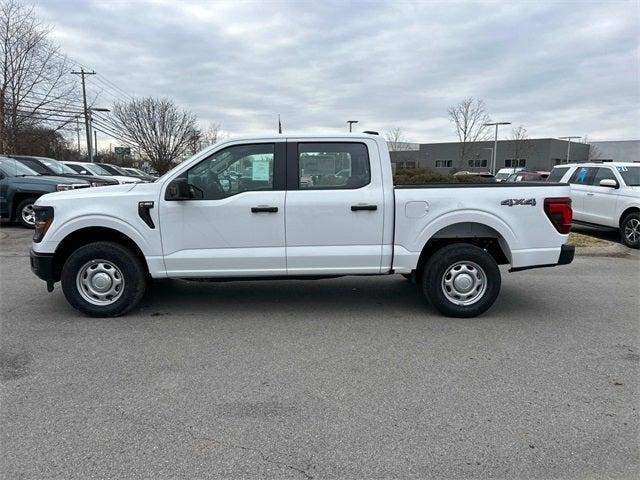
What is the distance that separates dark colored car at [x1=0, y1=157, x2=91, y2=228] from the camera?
38.6 feet

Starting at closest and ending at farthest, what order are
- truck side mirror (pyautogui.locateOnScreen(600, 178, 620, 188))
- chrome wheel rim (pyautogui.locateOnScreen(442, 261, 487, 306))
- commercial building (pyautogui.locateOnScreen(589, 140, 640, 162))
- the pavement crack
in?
the pavement crack → chrome wheel rim (pyautogui.locateOnScreen(442, 261, 487, 306)) → truck side mirror (pyautogui.locateOnScreen(600, 178, 620, 188)) → commercial building (pyautogui.locateOnScreen(589, 140, 640, 162))

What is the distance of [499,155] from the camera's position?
79.4 meters

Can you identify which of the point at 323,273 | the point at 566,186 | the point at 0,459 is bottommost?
the point at 0,459

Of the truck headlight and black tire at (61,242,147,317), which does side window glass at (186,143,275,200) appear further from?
the truck headlight

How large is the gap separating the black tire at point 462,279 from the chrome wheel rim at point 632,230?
269 inches

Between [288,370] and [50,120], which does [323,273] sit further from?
[50,120]

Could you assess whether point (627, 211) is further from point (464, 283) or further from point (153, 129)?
point (153, 129)

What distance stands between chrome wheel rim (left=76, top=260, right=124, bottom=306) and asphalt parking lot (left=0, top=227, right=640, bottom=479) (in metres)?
0.25

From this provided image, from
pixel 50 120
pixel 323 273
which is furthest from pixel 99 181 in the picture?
pixel 50 120

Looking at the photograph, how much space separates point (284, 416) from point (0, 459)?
1.66 meters

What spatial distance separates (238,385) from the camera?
3.70 metres

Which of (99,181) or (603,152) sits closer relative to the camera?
(99,181)

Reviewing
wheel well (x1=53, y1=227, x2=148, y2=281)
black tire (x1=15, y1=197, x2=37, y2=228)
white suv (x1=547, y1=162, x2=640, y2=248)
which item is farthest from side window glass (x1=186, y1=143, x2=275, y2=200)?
black tire (x1=15, y1=197, x2=37, y2=228)

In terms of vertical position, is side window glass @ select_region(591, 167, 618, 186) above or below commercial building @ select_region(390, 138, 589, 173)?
below
